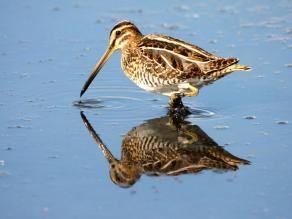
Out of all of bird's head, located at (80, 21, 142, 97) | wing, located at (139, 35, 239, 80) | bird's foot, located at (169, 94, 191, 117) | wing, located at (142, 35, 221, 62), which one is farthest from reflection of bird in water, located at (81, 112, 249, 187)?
bird's head, located at (80, 21, 142, 97)

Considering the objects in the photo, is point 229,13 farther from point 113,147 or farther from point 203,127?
point 113,147

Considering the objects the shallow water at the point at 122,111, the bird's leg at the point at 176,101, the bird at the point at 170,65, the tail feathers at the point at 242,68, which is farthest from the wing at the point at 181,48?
the shallow water at the point at 122,111

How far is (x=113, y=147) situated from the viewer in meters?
6.95

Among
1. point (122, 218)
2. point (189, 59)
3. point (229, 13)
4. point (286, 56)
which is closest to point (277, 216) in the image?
point (122, 218)

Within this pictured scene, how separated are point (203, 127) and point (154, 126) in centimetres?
52

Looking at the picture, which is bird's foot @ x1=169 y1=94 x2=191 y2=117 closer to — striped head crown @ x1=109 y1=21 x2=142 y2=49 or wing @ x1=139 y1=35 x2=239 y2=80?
wing @ x1=139 y1=35 x2=239 y2=80

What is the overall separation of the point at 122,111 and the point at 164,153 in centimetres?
133

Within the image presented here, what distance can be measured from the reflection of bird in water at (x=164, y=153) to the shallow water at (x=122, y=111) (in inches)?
3.7

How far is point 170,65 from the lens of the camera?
7.67 meters

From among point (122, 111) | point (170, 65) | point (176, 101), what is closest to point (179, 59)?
point (170, 65)

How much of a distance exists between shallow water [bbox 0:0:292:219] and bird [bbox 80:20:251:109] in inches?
12.6

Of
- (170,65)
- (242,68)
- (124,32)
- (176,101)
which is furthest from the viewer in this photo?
(124,32)

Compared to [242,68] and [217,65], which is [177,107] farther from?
[242,68]

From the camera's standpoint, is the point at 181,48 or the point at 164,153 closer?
the point at 164,153
